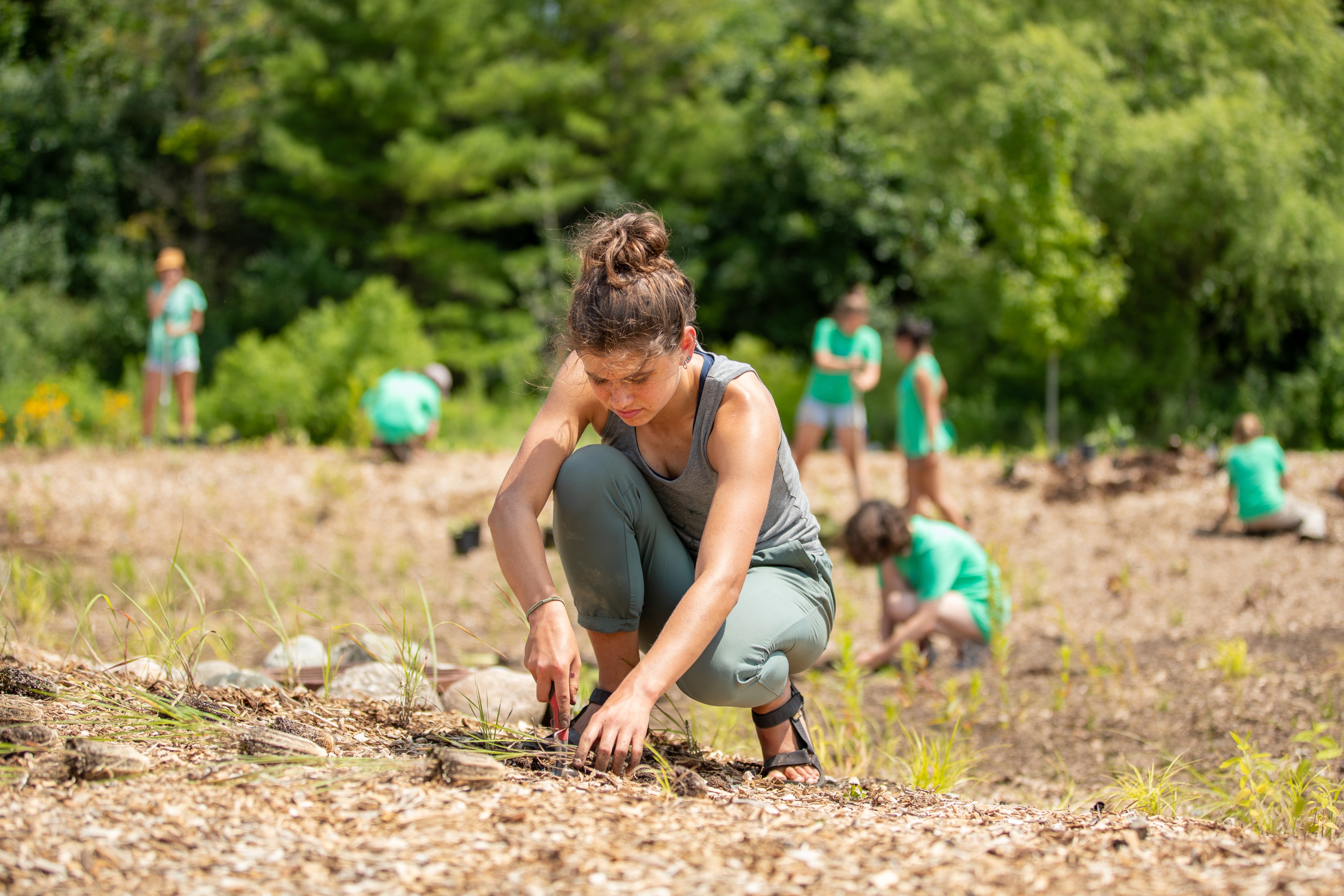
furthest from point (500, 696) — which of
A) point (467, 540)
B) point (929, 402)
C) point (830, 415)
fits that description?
point (830, 415)

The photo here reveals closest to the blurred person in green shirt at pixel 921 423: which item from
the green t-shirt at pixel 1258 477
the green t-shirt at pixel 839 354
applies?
the green t-shirt at pixel 839 354

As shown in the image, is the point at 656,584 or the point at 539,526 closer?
the point at 539,526

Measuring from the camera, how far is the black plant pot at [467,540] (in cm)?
645

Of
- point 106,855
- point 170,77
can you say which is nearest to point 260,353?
point 170,77

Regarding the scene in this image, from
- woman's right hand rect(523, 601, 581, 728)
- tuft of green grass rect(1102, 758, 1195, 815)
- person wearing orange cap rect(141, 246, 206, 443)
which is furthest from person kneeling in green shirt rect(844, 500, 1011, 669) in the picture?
person wearing orange cap rect(141, 246, 206, 443)

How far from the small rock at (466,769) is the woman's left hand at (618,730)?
17 centimetres

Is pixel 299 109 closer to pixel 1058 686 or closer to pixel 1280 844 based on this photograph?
pixel 1058 686

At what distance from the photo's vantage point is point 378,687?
9.84ft

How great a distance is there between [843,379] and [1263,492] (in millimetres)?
2684

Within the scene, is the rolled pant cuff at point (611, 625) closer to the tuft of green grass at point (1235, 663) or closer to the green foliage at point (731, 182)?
the tuft of green grass at point (1235, 663)

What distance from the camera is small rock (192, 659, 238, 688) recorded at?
3.10 m

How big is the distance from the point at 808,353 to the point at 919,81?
4.49 meters

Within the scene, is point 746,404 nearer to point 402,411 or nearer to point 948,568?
point 948,568

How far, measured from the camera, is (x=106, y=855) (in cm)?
161
